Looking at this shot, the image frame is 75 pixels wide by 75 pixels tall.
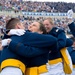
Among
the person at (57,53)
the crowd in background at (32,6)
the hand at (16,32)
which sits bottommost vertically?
the person at (57,53)

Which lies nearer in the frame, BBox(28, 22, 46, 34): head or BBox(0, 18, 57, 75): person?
BBox(0, 18, 57, 75): person

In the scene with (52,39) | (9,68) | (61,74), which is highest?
(52,39)

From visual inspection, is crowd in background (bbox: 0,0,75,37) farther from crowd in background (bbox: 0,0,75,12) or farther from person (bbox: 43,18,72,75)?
person (bbox: 43,18,72,75)

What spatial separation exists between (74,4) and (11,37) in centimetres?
4217

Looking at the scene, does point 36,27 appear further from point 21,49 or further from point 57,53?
point 57,53

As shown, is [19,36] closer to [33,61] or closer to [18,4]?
[33,61]

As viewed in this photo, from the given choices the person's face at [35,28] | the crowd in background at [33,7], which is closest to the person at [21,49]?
the person's face at [35,28]

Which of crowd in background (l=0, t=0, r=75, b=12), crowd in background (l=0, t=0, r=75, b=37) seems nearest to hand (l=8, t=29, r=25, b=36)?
crowd in background (l=0, t=0, r=75, b=37)

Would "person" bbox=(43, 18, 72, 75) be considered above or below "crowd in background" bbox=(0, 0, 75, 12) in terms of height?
below

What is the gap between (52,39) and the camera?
2.94 m

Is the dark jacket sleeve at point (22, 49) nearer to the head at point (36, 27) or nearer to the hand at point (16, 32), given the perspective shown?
the hand at point (16, 32)

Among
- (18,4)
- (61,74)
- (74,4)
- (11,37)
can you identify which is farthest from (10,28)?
(74,4)

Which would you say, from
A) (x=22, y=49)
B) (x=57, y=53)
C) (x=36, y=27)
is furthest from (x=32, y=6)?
(x=22, y=49)

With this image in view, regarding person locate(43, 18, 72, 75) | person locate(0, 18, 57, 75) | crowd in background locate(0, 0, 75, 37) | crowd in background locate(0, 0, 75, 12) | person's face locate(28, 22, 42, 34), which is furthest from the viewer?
crowd in background locate(0, 0, 75, 12)
